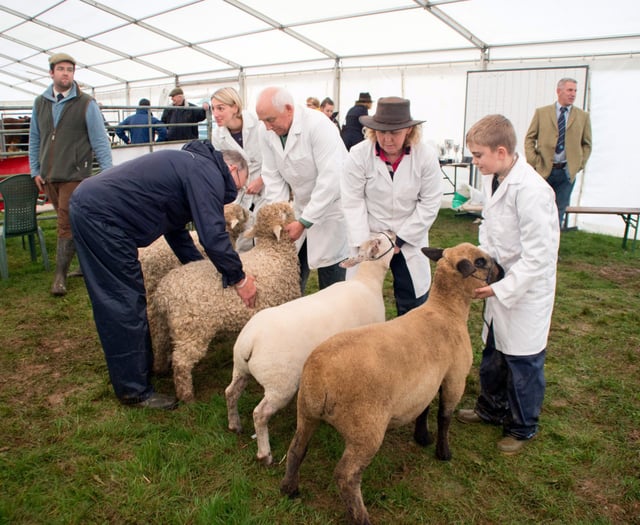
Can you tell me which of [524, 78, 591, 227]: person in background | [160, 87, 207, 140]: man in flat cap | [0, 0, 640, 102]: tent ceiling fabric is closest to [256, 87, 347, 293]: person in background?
[524, 78, 591, 227]: person in background

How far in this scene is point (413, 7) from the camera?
9195 mm

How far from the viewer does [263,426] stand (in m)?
2.76

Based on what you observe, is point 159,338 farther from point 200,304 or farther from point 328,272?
point 328,272

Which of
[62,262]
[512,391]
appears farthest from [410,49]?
[512,391]

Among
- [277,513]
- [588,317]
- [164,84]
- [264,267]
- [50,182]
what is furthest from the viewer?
[164,84]

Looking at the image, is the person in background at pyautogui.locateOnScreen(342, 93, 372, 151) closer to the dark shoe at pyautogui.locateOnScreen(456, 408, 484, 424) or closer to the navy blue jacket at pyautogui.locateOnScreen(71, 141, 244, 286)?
the navy blue jacket at pyautogui.locateOnScreen(71, 141, 244, 286)

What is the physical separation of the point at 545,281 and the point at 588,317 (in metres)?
2.92

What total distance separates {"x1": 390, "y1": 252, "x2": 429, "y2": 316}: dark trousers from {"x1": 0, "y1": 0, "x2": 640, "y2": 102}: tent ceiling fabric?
23.2 ft

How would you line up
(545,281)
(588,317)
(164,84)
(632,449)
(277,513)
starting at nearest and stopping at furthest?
(277,513)
(545,281)
(632,449)
(588,317)
(164,84)

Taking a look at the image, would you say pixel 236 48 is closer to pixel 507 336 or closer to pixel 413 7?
pixel 413 7

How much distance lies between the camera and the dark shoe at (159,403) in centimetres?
332

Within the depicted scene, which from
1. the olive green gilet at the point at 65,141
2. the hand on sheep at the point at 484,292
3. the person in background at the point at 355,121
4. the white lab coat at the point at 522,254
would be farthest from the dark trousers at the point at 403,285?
the person in background at the point at 355,121

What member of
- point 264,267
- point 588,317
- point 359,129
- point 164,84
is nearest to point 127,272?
point 264,267

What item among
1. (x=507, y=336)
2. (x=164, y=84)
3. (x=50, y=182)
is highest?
(x=164, y=84)
